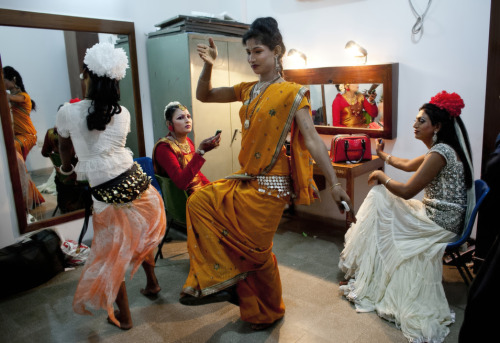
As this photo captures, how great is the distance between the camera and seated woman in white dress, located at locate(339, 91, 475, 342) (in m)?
2.59

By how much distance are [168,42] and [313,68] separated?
4.66 ft

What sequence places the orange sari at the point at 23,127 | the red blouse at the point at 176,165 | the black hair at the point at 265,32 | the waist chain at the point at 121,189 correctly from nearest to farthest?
the black hair at the point at 265,32 → the waist chain at the point at 121,189 → the red blouse at the point at 176,165 → the orange sari at the point at 23,127

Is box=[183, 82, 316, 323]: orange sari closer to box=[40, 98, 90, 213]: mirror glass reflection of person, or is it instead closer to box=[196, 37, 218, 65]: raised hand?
box=[196, 37, 218, 65]: raised hand

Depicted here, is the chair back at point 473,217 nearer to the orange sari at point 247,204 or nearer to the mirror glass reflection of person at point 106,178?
the orange sari at point 247,204

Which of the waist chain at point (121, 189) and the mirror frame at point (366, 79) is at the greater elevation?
the mirror frame at point (366, 79)

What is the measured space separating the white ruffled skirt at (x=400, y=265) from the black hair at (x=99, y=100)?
72.9 inches

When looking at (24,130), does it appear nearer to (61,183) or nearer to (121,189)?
(61,183)

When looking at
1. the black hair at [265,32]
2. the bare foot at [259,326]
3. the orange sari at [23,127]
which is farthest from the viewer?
the orange sari at [23,127]

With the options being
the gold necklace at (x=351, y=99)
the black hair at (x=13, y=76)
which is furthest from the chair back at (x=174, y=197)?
the gold necklace at (x=351, y=99)

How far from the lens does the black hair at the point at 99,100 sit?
2.36 m

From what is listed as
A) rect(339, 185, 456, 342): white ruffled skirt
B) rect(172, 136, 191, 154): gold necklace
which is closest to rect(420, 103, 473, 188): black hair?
rect(339, 185, 456, 342): white ruffled skirt

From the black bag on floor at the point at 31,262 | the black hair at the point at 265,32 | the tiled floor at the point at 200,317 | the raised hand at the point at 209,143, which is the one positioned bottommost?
the tiled floor at the point at 200,317

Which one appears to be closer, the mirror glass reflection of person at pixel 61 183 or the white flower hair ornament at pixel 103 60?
the white flower hair ornament at pixel 103 60

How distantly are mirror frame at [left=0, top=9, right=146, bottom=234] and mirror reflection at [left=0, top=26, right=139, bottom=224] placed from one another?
0.05 meters
